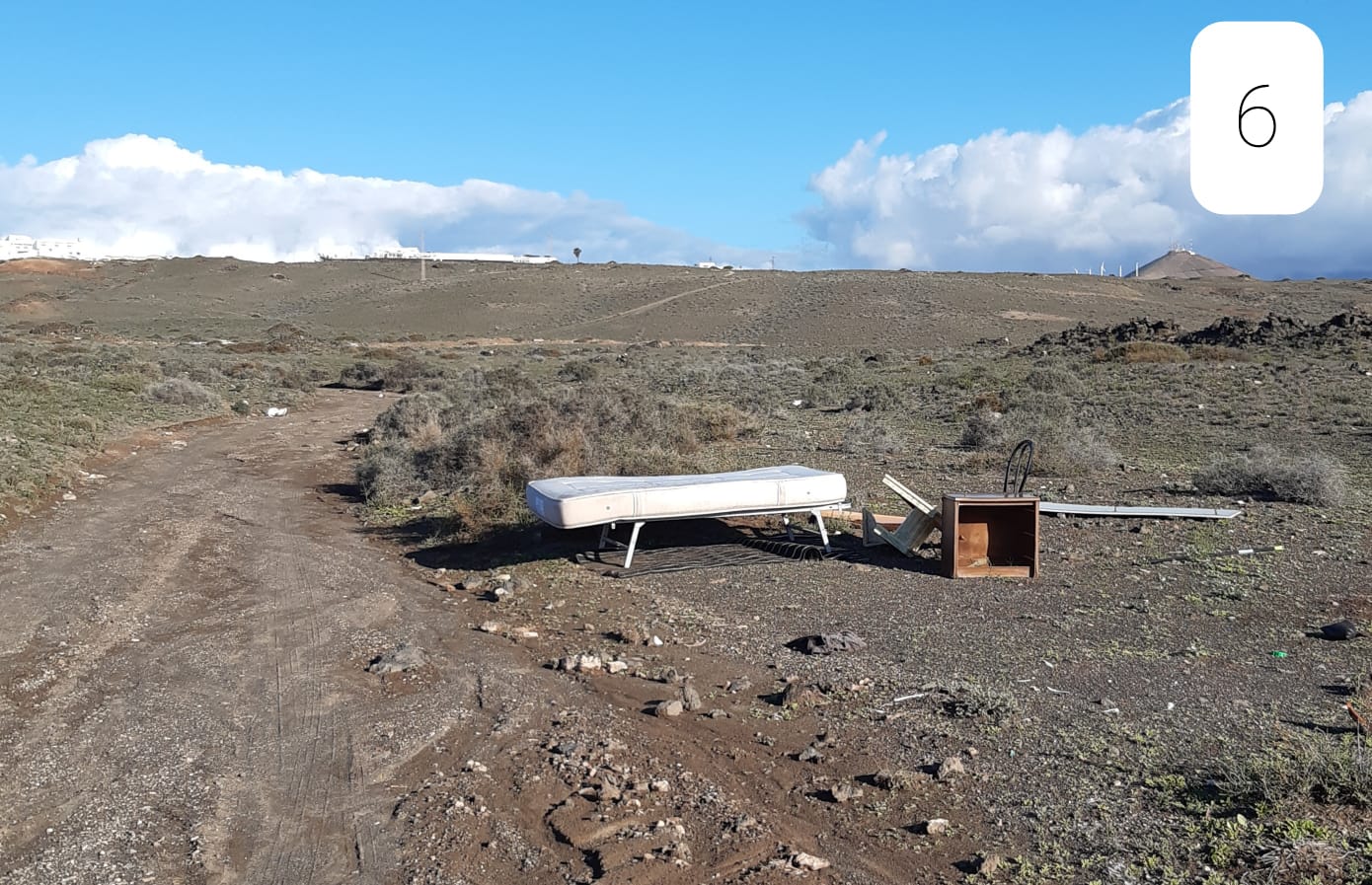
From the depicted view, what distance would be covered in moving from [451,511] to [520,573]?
289 cm

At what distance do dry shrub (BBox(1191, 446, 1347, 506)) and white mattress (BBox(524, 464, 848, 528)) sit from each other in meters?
Result: 4.88

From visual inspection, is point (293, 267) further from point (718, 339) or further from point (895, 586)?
point (895, 586)

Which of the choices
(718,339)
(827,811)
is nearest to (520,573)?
(827,811)

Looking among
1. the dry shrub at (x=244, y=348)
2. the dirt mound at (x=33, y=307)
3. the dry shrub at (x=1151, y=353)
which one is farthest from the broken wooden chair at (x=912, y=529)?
the dirt mound at (x=33, y=307)

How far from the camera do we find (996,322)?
219 ft

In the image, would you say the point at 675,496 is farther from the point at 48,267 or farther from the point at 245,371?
the point at 48,267

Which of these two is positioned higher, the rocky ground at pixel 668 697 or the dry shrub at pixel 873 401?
the dry shrub at pixel 873 401

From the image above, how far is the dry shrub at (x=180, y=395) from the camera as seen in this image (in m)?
25.5

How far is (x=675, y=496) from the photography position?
29.7 ft

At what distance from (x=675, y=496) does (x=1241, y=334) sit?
33.5 m

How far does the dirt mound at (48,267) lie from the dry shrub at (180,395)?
274 feet

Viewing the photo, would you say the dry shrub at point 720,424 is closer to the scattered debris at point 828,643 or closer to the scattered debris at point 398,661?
the scattered debris at point 828,643

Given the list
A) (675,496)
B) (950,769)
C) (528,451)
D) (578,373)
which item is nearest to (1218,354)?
(578,373)

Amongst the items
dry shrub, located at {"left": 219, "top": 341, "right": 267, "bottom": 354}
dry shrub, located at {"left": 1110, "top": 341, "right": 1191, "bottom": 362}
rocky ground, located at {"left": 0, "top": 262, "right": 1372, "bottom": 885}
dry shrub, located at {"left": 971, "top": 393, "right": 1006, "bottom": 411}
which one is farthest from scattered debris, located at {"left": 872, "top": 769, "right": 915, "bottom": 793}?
dry shrub, located at {"left": 219, "top": 341, "right": 267, "bottom": 354}
